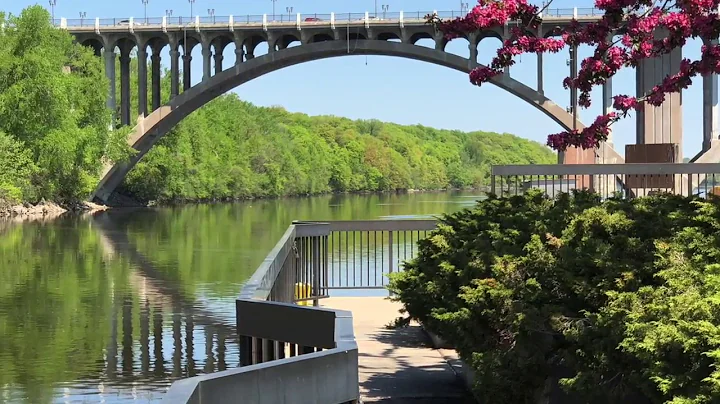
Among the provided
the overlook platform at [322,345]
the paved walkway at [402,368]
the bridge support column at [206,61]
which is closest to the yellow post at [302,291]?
the overlook platform at [322,345]

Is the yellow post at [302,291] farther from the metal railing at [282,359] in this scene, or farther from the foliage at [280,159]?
the foliage at [280,159]

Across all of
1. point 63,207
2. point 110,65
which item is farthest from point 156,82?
point 63,207

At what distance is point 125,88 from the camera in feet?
190

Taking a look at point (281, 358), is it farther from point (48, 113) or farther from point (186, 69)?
point (186, 69)

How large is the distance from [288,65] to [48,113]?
11783 millimetres

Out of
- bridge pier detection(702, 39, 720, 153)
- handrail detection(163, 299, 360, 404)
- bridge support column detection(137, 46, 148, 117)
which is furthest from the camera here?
bridge support column detection(137, 46, 148, 117)

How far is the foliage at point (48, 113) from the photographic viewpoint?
51.3 metres

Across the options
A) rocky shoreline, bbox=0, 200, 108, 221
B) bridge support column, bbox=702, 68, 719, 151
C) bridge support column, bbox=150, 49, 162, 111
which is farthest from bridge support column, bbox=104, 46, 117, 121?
bridge support column, bbox=702, 68, 719, 151

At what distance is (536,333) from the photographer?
678 cm

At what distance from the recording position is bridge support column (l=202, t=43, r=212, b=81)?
184ft

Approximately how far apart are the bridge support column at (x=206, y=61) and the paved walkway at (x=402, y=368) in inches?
1734

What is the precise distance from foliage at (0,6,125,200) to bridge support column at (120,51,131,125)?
1099mm

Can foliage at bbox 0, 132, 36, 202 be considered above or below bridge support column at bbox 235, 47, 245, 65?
below

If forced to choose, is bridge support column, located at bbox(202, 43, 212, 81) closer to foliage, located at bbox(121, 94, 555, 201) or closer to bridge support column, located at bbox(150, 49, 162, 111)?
bridge support column, located at bbox(150, 49, 162, 111)
